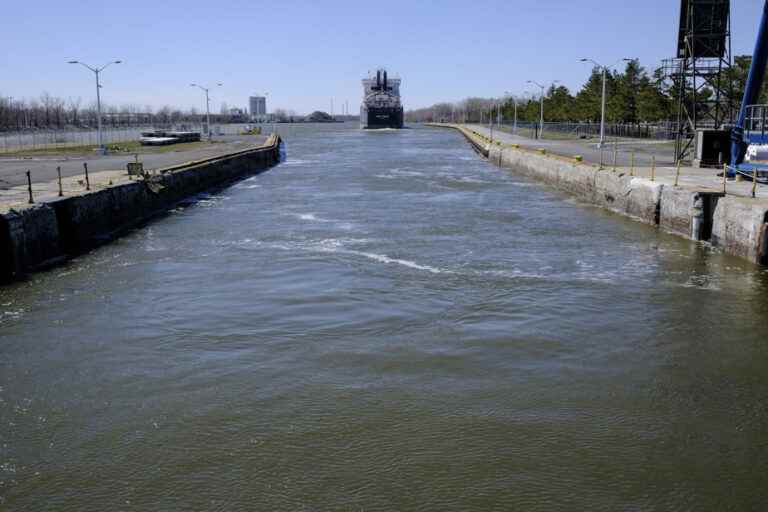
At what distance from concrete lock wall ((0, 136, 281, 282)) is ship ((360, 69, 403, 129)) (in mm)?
139968

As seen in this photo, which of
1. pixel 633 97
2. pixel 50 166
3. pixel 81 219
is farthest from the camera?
pixel 633 97

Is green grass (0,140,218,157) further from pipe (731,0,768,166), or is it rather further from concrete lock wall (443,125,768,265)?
pipe (731,0,768,166)

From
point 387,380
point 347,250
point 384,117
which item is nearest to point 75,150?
point 347,250

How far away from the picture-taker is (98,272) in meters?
19.1

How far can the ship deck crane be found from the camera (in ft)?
90.3

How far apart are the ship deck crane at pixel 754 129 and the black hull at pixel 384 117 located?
14729 cm

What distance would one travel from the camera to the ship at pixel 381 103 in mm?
176000

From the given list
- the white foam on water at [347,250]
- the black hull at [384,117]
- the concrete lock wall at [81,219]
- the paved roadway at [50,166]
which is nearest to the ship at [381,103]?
the black hull at [384,117]

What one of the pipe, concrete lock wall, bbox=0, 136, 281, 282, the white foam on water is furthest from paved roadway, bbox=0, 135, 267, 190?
the pipe

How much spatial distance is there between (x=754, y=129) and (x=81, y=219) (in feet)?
Answer: 83.8

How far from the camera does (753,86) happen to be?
101 feet

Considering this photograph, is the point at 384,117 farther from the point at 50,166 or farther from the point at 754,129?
the point at 754,129

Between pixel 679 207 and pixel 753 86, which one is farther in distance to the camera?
pixel 753 86

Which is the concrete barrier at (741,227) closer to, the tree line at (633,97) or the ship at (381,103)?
the tree line at (633,97)
